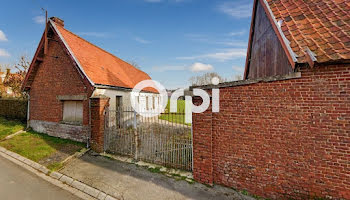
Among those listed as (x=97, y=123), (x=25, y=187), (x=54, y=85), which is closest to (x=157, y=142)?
(x=97, y=123)

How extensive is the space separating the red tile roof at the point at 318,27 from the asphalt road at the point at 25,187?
24.2 ft

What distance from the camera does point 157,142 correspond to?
6.07 meters

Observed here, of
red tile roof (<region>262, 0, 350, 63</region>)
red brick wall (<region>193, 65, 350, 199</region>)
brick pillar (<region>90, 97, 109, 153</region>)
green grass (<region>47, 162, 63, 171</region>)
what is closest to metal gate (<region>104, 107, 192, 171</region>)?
→ brick pillar (<region>90, 97, 109, 153</region>)

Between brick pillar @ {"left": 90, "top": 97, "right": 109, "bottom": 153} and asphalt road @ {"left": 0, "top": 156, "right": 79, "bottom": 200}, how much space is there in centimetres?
231

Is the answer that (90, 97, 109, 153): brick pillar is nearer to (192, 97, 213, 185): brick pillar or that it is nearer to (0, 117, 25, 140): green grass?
(192, 97, 213, 185): brick pillar

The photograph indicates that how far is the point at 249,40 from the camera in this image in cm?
967

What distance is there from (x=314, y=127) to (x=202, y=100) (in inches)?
111

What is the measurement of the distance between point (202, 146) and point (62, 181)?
4.78 metres

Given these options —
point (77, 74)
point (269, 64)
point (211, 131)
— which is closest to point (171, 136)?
point (211, 131)

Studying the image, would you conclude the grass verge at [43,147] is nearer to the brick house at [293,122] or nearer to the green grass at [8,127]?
the green grass at [8,127]

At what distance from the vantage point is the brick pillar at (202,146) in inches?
193

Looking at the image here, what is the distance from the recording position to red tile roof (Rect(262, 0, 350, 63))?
3678mm

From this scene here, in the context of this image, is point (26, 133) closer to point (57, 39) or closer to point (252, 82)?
point (57, 39)

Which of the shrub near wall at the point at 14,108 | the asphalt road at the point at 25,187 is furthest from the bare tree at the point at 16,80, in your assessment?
the asphalt road at the point at 25,187
